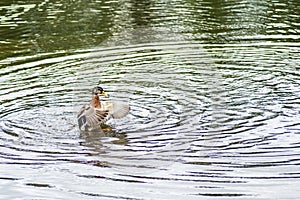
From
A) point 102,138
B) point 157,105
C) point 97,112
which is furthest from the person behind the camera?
point 157,105

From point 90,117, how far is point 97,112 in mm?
187

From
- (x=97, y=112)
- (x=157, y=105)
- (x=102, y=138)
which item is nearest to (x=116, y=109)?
(x=97, y=112)

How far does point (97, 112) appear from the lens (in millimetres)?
13445

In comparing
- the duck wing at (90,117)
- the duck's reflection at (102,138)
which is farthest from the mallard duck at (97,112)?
the duck's reflection at (102,138)

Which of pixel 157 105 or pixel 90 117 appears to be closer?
pixel 90 117

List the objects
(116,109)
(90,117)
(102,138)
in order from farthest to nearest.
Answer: (116,109) < (90,117) < (102,138)

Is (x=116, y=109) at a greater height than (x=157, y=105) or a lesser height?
greater

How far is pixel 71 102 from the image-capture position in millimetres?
15234

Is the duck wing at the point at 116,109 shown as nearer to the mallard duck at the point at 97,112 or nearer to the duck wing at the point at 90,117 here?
the mallard duck at the point at 97,112

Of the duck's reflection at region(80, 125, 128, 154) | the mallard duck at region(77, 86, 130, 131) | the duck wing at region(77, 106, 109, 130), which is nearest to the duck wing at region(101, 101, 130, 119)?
the mallard duck at region(77, 86, 130, 131)

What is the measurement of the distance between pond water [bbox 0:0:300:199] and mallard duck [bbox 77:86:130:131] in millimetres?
193

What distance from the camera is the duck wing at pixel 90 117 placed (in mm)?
13305

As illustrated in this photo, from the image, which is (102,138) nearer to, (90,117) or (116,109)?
(90,117)

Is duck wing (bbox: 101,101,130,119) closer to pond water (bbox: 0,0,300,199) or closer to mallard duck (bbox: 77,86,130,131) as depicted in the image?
mallard duck (bbox: 77,86,130,131)
